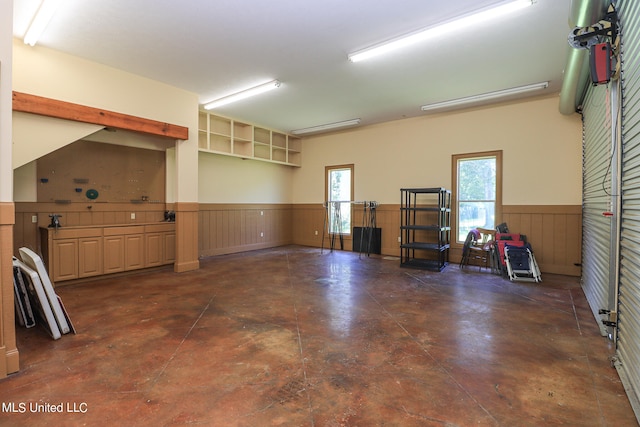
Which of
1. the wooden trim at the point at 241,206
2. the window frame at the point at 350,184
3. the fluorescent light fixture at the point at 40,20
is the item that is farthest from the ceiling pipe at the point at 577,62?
the wooden trim at the point at 241,206

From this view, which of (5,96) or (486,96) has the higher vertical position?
(486,96)

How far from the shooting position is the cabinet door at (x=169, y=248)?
5.56m

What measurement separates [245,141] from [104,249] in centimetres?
392

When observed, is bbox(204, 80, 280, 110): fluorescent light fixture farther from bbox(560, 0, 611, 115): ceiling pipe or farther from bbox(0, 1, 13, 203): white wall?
bbox(560, 0, 611, 115): ceiling pipe

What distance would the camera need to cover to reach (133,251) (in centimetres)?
511

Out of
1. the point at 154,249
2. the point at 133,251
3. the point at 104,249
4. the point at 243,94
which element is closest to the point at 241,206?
the point at 154,249

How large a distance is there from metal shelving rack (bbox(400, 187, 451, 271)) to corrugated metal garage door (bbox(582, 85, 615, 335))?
81.1 inches

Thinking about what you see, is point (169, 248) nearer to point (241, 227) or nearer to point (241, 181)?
point (241, 227)

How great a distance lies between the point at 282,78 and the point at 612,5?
149 inches

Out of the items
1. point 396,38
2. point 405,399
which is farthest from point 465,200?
point 405,399

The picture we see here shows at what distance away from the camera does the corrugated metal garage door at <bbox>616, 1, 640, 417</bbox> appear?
1947 millimetres

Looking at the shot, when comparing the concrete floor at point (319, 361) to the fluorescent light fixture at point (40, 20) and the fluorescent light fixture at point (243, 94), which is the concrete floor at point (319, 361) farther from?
the fluorescent light fixture at point (243, 94)

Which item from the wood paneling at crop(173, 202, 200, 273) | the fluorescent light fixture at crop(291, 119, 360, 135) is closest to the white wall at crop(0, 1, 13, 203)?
the wood paneling at crop(173, 202, 200, 273)

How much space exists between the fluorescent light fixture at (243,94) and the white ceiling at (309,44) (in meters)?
0.12
